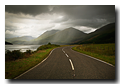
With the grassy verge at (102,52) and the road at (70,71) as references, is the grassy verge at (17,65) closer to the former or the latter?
the road at (70,71)

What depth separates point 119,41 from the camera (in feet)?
20.6

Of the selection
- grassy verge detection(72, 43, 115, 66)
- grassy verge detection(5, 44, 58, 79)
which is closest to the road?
grassy verge detection(5, 44, 58, 79)

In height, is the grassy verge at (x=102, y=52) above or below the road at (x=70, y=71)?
below

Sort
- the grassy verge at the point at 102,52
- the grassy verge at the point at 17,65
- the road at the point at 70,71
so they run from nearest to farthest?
the road at the point at 70,71 → the grassy verge at the point at 17,65 → the grassy verge at the point at 102,52

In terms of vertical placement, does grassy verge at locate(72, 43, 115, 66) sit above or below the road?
below

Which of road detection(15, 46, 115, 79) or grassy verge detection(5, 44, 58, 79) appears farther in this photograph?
grassy verge detection(5, 44, 58, 79)

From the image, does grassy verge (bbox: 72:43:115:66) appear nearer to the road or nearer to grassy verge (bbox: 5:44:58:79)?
the road

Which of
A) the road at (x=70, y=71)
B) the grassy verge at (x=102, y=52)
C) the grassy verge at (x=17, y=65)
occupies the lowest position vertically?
the grassy verge at (x=102, y=52)

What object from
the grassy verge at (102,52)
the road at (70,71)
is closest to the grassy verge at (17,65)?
the road at (70,71)
